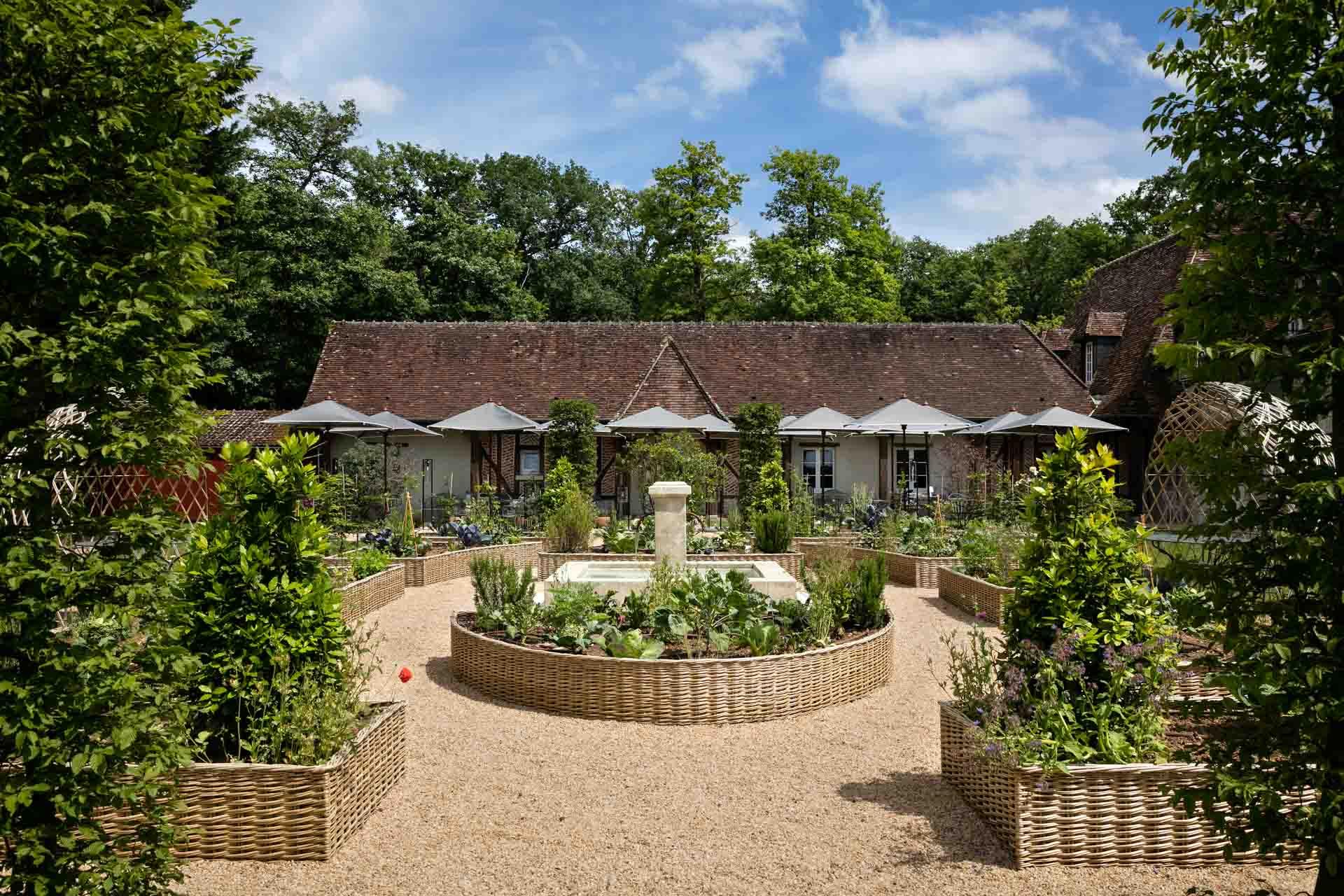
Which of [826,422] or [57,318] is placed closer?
[57,318]

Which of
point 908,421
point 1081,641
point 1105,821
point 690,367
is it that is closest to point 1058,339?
point 690,367

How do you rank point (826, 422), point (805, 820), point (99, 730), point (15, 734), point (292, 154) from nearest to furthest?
point (15, 734), point (99, 730), point (805, 820), point (826, 422), point (292, 154)

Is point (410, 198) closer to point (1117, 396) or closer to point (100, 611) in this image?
point (1117, 396)

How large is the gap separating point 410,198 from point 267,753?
1582 inches

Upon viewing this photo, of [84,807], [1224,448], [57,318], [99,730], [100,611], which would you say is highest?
[57,318]

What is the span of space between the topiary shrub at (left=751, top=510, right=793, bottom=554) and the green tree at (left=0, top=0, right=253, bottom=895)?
1246 centimetres

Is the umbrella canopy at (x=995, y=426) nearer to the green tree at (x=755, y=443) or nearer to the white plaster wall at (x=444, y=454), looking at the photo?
the green tree at (x=755, y=443)

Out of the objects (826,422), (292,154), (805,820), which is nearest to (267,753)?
(805,820)

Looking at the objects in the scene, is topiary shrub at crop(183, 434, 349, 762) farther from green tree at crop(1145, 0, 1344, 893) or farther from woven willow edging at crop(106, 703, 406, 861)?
green tree at crop(1145, 0, 1344, 893)

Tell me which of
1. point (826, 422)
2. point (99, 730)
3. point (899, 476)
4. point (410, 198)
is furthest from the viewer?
point (410, 198)

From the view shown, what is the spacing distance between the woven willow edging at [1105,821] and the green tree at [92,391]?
4169mm

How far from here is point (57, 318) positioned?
361 centimetres

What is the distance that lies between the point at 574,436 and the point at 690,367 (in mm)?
6440

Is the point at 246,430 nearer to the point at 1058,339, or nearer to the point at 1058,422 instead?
the point at 1058,422
